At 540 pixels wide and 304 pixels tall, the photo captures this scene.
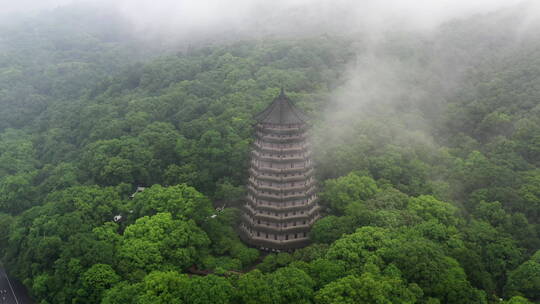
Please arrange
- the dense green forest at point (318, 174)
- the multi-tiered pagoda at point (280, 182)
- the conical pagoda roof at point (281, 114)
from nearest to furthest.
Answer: the dense green forest at point (318, 174) < the conical pagoda roof at point (281, 114) < the multi-tiered pagoda at point (280, 182)

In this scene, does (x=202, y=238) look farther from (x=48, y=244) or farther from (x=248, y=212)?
(x=48, y=244)

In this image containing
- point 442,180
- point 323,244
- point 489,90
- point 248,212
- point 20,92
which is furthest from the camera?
point 20,92

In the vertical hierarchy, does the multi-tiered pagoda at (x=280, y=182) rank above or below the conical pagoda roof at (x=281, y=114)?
below

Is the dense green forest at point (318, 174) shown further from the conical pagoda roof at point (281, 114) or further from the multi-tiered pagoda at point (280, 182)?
the conical pagoda roof at point (281, 114)

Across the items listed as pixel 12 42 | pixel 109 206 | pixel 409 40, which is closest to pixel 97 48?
pixel 12 42

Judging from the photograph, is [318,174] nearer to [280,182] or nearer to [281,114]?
[280,182]

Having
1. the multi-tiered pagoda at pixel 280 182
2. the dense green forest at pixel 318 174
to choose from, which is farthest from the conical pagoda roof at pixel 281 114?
the dense green forest at pixel 318 174

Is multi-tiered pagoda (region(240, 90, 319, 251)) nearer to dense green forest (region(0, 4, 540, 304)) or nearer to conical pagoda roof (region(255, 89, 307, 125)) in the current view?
conical pagoda roof (region(255, 89, 307, 125))

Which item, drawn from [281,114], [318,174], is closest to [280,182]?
[281,114]
